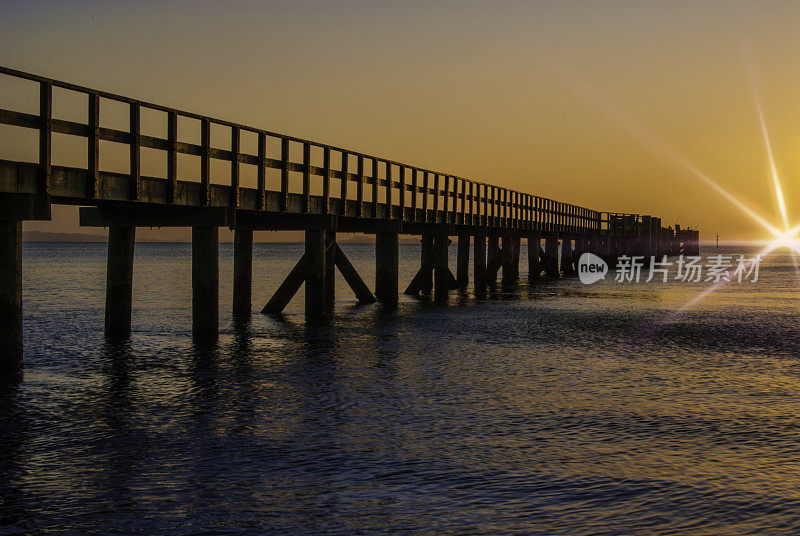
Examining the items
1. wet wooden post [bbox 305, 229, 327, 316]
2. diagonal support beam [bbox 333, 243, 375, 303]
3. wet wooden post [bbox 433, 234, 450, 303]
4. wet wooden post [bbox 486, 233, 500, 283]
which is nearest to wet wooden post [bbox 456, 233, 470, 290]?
wet wooden post [bbox 486, 233, 500, 283]

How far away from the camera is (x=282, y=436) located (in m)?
10.5

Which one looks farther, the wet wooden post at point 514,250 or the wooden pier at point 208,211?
the wet wooden post at point 514,250

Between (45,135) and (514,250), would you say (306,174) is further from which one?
(514,250)

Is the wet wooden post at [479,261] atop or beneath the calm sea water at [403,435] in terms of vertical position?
atop

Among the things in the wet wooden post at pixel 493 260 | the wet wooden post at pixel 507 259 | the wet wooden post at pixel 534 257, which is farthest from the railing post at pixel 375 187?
the wet wooden post at pixel 534 257

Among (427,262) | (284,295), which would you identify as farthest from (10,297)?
(427,262)

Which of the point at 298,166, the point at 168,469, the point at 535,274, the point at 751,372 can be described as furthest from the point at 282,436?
the point at 535,274

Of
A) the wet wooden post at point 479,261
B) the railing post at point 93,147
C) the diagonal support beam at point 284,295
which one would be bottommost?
the diagonal support beam at point 284,295

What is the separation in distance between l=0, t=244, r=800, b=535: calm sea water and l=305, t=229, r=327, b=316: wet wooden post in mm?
3938

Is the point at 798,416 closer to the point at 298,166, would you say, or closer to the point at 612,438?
the point at 612,438

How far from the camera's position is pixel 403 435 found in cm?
1059

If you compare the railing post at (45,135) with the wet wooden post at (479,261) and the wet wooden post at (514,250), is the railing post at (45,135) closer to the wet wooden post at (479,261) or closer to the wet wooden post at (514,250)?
the wet wooden post at (479,261)

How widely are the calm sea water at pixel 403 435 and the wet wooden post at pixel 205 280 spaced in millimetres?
732

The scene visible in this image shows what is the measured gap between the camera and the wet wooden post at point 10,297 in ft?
44.7
